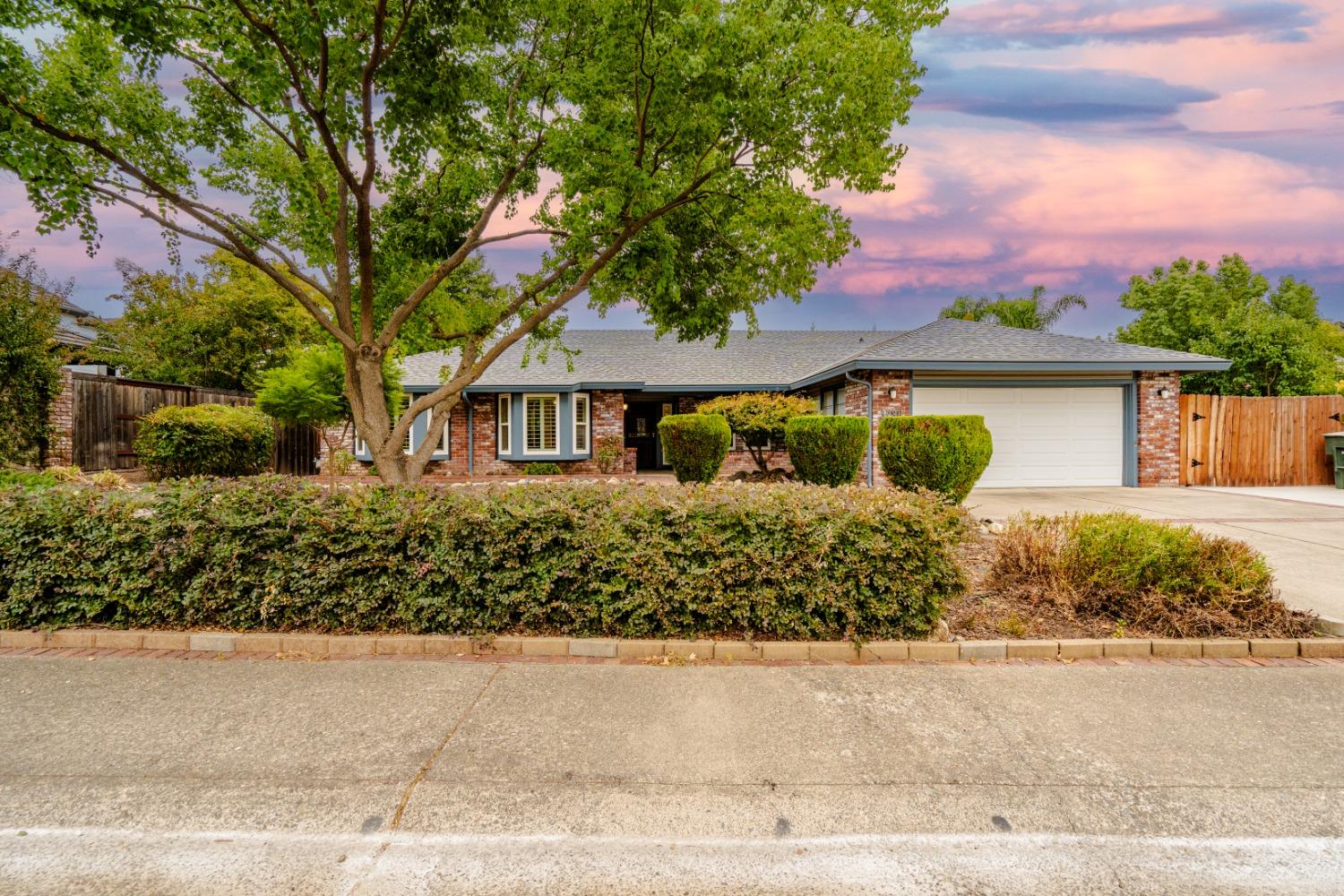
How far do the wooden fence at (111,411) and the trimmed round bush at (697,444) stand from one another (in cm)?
1233

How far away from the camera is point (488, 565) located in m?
4.30

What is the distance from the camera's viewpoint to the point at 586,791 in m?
2.62

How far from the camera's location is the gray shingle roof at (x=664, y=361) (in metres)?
18.7

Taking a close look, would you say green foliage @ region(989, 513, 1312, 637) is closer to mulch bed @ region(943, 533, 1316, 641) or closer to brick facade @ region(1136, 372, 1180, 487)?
mulch bed @ region(943, 533, 1316, 641)

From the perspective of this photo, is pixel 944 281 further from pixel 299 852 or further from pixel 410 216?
pixel 299 852

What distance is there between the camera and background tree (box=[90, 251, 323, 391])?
2233cm

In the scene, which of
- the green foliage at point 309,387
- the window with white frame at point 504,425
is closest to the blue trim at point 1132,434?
the window with white frame at point 504,425

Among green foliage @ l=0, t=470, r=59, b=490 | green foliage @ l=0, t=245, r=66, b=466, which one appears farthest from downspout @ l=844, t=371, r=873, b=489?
green foliage @ l=0, t=245, r=66, b=466

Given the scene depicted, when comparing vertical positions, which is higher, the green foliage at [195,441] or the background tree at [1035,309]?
the background tree at [1035,309]

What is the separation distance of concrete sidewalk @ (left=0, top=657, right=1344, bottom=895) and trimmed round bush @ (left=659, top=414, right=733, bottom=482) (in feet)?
29.8

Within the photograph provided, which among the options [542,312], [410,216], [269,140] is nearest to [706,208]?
[542,312]

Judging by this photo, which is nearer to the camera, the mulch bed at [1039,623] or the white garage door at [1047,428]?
the mulch bed at [1039,623]

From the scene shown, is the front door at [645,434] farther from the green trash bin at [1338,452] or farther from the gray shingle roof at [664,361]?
the green trash bin at [1338,452]

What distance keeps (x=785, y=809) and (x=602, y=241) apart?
6192 millimetres
